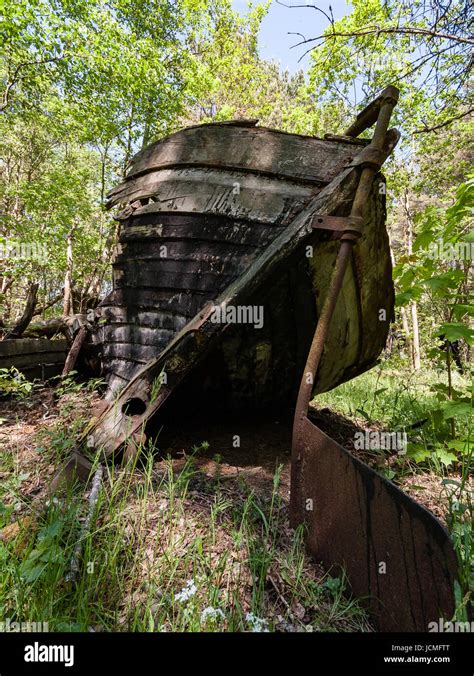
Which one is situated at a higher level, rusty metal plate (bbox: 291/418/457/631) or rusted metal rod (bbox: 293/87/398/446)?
rusted metal rod (bbox: 293/87/398/446)

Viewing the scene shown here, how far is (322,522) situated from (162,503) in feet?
2.56

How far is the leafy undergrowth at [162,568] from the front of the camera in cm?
117

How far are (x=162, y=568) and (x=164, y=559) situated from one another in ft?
0.12

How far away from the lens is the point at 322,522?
5.08 ft

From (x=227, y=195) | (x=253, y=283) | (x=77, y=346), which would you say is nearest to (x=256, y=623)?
(x=253, y=283)

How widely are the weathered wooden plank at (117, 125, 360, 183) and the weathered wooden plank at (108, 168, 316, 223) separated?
7cm

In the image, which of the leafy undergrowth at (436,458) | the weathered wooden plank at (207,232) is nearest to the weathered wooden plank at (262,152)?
the weathered wooden plank at (207,232)

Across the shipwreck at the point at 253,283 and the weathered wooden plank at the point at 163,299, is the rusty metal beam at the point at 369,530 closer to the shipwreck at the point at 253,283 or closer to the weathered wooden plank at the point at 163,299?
the shipwreck at the point at 253,283

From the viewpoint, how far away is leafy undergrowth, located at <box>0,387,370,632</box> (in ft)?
3.84

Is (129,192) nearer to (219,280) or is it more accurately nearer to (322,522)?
(219,280)

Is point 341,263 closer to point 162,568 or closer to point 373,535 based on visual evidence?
point 373,535

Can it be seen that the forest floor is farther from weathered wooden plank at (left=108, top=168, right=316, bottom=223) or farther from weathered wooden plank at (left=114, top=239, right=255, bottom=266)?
weathered wooden plank at (left=108, top=168, right=316, bottom=223)

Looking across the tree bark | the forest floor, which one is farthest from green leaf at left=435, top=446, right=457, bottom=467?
the tree bark

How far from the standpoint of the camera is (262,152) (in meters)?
2.34
